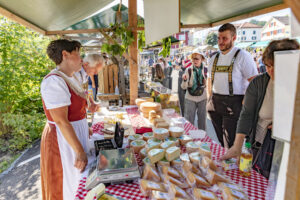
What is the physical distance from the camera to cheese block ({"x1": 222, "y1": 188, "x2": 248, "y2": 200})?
113cm

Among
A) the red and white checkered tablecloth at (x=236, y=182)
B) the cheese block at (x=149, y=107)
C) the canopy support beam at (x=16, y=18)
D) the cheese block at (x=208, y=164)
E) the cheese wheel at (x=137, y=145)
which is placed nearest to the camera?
the red and white checkered tablecloth at (x=236, y=182)

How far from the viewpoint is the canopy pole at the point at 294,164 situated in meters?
0.46

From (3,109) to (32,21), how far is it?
9.13ft

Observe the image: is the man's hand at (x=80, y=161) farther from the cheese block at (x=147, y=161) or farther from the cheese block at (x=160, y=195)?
the cheese block at (x=160, y=195)

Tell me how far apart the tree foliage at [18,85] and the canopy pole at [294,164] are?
5.36m

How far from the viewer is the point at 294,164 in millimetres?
474

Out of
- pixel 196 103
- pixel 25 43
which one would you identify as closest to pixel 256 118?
pixel 196 103

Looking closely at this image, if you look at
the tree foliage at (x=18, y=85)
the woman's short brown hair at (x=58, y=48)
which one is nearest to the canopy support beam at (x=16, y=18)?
the woman's short brown hair at (x=58, y=48)

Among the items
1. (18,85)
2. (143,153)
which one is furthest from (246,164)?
(18,85)

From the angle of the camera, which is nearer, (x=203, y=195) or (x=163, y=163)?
(x=203, y=195)

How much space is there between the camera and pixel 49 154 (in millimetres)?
1808

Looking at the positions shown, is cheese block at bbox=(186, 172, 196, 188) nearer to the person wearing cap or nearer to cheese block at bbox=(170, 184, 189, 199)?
cheese block at bbox=(170, 184, 189, 199)

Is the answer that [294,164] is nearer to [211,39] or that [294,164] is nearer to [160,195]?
[160,195]

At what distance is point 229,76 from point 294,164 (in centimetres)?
247
